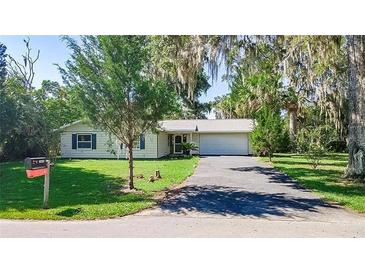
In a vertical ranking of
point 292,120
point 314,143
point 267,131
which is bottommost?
point 314,143

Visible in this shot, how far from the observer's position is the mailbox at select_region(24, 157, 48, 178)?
5.32m

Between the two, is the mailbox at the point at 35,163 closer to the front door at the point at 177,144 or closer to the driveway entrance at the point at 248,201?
the driveway entrance at the point at 248,201

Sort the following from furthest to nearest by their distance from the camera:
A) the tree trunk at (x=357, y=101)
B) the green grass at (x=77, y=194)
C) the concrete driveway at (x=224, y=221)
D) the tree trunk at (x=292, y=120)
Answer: the tree trunk at (x=292, y=120) < the tree trunk at (x=357, y=101) < the green grass at (x=77, y=194) < the concrete driveway at (x=224, y=221)

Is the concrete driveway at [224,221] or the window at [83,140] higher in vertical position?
the window at [83,140]

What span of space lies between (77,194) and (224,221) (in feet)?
11.0

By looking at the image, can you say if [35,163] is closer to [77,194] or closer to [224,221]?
[77,194]

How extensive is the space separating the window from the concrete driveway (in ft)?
33.4

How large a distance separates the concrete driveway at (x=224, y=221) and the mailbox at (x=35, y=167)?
2.39ft

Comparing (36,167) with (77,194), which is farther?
(77,194)

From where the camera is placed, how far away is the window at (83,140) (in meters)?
16.5

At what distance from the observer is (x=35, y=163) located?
547cm

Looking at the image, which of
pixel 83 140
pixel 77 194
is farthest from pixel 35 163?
pixel 83 140

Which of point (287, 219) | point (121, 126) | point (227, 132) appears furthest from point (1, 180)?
point (227, 132)

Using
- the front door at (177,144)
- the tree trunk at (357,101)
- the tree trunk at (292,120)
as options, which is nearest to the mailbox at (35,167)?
the tree trunk at (357,101)
